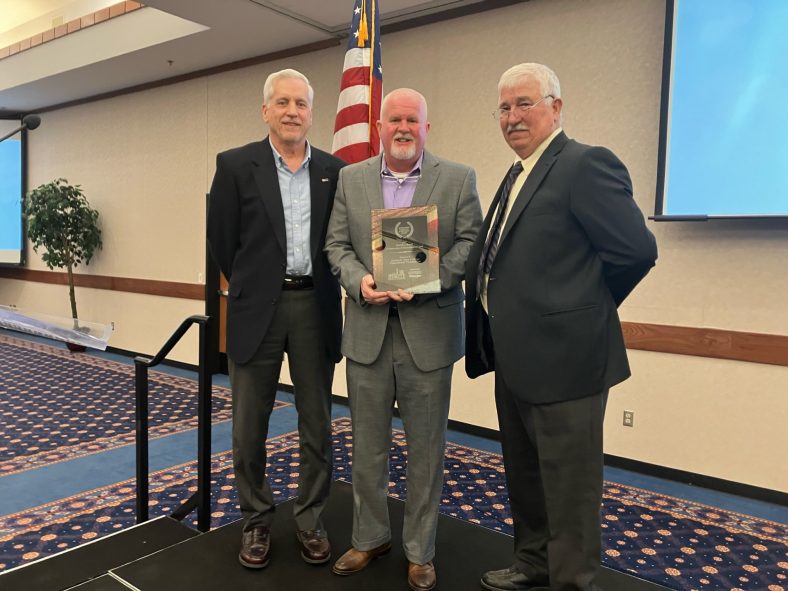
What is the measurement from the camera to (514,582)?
77.9 inches

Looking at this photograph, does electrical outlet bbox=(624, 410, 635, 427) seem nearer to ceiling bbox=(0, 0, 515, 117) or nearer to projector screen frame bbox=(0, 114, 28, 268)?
ceiling bbox=(0, 0, 515, 117)

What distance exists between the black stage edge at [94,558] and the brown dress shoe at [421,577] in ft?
3.10

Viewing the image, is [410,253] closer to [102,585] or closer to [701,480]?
[102,585]

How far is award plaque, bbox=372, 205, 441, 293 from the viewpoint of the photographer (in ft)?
6.38

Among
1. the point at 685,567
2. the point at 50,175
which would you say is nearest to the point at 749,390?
the point at 685,567

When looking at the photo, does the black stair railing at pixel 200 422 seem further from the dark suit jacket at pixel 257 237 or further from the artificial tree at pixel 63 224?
the artificial tree at pixel 63 224

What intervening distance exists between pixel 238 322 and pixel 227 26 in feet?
11.3

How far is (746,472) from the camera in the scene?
3.41m

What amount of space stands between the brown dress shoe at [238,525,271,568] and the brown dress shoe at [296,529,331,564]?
0.12 m

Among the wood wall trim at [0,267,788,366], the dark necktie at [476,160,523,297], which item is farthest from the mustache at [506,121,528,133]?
the wood wall trim at [0,267,788,366]

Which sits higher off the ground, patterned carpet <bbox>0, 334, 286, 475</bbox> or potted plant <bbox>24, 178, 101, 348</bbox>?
potted plant <bbox>24, 178, 101, 348</bbox>

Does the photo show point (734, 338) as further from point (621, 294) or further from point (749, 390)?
point (621, 294)

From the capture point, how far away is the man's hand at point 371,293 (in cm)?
193

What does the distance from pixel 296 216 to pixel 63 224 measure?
19.6ft
